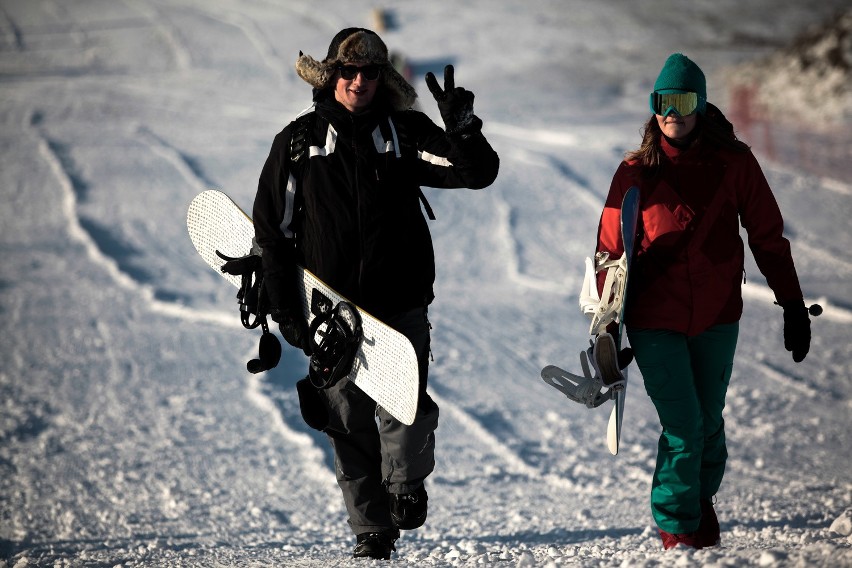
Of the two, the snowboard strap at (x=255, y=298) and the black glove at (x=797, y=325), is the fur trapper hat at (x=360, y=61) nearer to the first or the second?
the snowboard strap at (x=255, y=298)

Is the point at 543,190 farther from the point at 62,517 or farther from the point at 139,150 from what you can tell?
the point at 62,517

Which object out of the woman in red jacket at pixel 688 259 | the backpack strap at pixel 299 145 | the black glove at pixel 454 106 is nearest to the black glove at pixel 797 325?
the woman in red jacket at pixel 688 259

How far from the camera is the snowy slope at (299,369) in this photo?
5102 millimetres

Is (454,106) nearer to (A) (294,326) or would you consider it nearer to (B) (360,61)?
(B) (360,61)

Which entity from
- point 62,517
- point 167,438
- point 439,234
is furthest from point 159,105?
point 62,517

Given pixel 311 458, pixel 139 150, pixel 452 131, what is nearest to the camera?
pixel 452 131

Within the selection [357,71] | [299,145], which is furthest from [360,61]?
[299,145]

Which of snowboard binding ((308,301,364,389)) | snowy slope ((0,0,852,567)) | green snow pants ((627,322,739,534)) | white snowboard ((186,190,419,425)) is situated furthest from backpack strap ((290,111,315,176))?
snowy slope ((0,0,852,567))

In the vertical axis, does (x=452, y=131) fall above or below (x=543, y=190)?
above

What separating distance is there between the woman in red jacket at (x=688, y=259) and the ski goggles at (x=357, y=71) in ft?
3.12

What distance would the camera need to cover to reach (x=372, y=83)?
3.47 meters

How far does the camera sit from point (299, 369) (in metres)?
7.42

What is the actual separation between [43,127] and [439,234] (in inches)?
262

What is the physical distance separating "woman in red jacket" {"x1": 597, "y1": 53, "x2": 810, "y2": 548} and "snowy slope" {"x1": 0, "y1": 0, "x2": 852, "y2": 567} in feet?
1.50
